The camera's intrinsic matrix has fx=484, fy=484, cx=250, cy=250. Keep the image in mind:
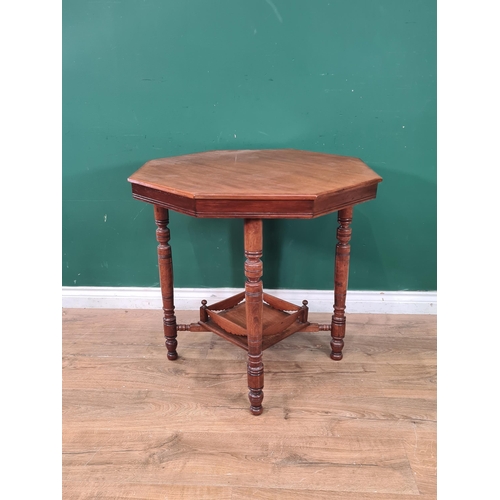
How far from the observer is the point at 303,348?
212 centimetres

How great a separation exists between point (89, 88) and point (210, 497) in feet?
5.75

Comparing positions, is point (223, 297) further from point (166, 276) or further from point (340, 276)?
point (340, 276)

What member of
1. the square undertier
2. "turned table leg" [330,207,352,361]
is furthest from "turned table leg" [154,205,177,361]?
"turned table leg" [330,207,352,361]

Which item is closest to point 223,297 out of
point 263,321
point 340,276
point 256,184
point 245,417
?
point 263,321

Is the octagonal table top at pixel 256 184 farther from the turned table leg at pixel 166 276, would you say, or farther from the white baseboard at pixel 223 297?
the white baseboard at pixel 223 297

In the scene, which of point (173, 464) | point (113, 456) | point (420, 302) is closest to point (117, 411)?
point (113, 456)

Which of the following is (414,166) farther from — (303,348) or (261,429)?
(261,429)

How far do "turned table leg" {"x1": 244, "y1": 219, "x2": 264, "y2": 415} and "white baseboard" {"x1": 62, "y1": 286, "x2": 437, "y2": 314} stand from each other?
0.73m

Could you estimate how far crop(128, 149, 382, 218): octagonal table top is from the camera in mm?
1437

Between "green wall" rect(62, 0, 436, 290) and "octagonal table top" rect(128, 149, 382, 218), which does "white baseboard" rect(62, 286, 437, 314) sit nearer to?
"green wall" rect(62, 0, 436, 290)

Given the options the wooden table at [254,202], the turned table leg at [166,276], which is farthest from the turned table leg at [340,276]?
the turned table leg at [166,276]

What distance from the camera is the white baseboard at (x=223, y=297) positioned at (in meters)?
2.38

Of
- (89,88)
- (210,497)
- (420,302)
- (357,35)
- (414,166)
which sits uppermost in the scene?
(357,35)

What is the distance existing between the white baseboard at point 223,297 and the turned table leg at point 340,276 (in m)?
0.39
